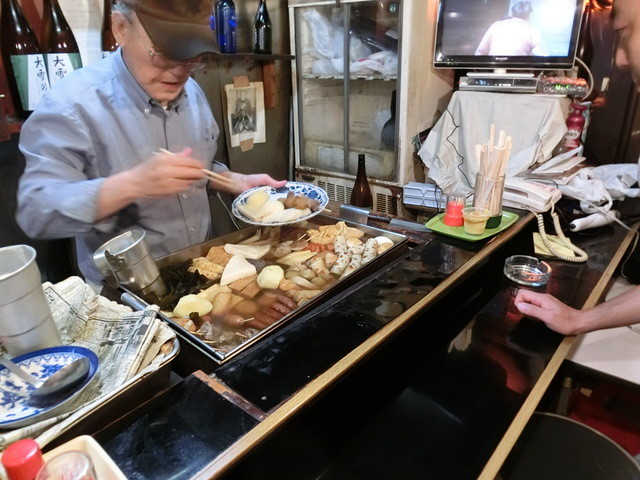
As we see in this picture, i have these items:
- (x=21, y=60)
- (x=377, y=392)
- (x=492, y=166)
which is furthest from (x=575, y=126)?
(x=21, y=60)

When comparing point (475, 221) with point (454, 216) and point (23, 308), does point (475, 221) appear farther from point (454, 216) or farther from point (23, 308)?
point (23, 308)

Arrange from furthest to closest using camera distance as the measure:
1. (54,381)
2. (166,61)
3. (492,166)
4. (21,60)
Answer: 1. (21,60)
2. (492,166)
3. (166,61)
4. (54,381)

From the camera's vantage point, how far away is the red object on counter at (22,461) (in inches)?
26.3

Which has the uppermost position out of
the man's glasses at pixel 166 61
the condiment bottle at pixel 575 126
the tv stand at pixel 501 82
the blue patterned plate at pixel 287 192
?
the man's glasses at pixel 166 61

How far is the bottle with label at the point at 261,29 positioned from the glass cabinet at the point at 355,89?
0.26 m

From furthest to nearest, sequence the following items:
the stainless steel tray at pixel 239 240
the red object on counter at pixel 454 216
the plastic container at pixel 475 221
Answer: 1. the red object on counter at pixel 454 216
2. the plastic container at pixel 475 221
3. the stainless steel tray at pixel 239 240

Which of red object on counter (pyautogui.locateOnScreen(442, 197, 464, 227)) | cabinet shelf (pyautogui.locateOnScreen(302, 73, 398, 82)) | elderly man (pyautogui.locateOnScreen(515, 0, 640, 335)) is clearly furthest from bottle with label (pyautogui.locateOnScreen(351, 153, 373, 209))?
elderly man (pyautogui.locateOnScreen(515, 0, 640, 335))

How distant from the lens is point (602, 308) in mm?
1567

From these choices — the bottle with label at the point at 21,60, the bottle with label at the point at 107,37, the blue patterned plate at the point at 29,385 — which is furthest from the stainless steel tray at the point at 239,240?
the bottle with label at the point at 107,37

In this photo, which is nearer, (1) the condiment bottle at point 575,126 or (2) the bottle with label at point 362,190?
(1) the condiment bottle at point 575,126

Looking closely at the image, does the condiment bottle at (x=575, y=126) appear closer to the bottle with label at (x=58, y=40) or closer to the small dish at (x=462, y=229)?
the small dish at (x=462, y=229)

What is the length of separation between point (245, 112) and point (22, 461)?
10.4ft

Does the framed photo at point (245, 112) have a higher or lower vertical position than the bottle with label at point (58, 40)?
lower

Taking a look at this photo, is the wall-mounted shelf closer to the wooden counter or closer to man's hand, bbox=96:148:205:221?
man's hand, bbox=96:148:205:221
